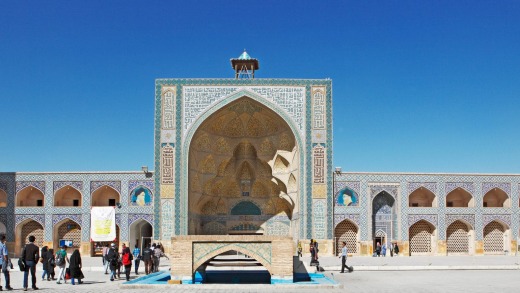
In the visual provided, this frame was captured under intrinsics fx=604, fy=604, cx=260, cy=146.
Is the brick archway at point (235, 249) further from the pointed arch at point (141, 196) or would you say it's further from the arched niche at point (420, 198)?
the arched niche at point (420, 198)

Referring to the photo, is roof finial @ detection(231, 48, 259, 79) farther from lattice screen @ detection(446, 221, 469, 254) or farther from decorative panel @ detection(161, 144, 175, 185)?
lattice screen @ detection(446, 221, 469, 254)

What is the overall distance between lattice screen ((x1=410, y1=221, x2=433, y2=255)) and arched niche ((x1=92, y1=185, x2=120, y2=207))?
40.6 ft

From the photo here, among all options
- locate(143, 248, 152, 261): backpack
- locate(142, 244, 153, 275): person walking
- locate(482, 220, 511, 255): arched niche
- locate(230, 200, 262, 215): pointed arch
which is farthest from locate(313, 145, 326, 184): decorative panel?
locate(143, 248, 152, 261): backpack

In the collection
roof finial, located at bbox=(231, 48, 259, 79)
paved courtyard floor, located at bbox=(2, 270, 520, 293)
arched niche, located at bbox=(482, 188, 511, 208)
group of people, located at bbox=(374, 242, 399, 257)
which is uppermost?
roof finial, located at bbox=(231, 48, 259, 79)

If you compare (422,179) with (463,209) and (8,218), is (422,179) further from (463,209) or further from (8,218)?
(8,218)

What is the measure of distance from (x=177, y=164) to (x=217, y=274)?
9.03m

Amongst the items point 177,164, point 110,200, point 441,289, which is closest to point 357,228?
point 177,164

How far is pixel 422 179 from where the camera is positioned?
973 inches

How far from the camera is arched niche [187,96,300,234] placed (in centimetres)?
2414

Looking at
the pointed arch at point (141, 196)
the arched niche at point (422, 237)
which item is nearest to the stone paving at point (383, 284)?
the pointed arch at point (141, 196)

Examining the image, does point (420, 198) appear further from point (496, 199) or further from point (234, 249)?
point (234, 249)

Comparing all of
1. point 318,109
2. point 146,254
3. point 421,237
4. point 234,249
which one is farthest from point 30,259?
point 421,237

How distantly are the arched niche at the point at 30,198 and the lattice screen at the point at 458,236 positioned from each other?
17.2 metres

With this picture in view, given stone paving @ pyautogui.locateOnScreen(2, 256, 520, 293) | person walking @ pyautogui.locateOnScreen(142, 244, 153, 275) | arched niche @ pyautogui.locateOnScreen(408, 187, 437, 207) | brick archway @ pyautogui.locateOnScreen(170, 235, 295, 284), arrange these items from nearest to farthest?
stone paving @ pyautogui.locateOnScreen(2, 256, 520, 293)
brick archway @ pyautogui.locateOnScreen(170, 235, 295, 284)
person walking @ pyautogui.locateOnScreen(142, 244, 153, 275)
arched niche @ pyautogui.locateOnScreen(408, 187, 437, 207)
